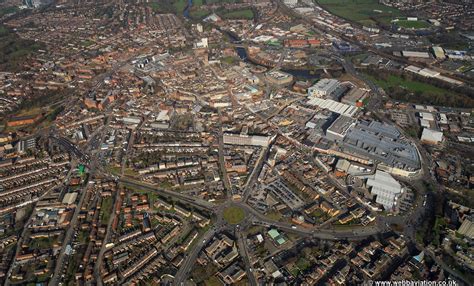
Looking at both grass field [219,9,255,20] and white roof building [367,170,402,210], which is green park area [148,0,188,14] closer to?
grass field [219,9,255,20]

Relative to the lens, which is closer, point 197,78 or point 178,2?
point 197,78

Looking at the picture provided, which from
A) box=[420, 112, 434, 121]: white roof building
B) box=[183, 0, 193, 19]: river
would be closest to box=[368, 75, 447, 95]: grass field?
box=[420, 112, 434, 121]: white roof building

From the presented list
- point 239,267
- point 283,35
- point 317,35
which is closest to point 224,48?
point 283,35

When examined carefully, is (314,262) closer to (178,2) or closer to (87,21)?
(87,21)

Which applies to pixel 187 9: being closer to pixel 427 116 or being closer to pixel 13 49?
pixel 13 49

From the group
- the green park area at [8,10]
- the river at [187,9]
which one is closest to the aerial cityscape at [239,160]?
the river at [187,9]

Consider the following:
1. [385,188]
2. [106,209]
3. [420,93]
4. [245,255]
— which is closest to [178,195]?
[106,209]
